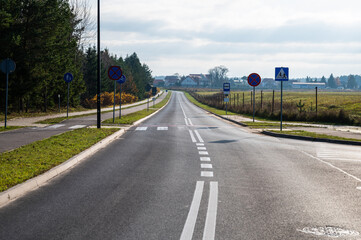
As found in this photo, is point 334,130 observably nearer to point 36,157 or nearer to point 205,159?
point 205,159

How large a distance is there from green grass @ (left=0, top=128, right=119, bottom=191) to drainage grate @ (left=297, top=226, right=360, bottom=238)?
4880mm

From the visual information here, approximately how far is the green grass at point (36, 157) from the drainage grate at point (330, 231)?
4880 mm

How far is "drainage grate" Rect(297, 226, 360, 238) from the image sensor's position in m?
5.19

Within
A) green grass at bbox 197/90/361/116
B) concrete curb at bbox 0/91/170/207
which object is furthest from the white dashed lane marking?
green grass at bbox 197/90/361/116

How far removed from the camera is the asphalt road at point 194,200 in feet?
17.4

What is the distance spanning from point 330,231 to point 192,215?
1.87m

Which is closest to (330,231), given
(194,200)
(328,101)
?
(194,200)

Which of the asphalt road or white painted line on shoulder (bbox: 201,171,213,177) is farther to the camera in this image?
white painted line on shoulder (bbox: 201,171,213,177)

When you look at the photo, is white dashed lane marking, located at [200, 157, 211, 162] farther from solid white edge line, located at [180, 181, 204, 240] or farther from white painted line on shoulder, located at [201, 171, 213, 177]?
solid white edge line, located at [180, 181, 204, 240]

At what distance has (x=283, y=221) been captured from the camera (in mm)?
5781

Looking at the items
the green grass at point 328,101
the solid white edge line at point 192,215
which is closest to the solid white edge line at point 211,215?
the solid white edge line at point 192,215

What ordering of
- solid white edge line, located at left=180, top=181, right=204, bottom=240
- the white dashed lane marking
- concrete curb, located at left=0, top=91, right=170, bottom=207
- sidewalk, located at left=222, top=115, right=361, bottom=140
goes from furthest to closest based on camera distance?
sidewalk, located at left=222, top=115, right=361, bottom=140 < the white dashed lane marking < concrete curb, located at left=0, top=91, right=170, bottom=207 < solid white edge line, located at left=180, top=181, right=204, bottom=240

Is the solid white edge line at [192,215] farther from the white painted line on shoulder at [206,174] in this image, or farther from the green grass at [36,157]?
the green grass at [36,157]

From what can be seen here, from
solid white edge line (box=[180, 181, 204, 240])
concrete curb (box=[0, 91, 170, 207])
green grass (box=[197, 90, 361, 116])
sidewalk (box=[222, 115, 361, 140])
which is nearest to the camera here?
solid white edge line (box=[180, 181, 204, 240])
